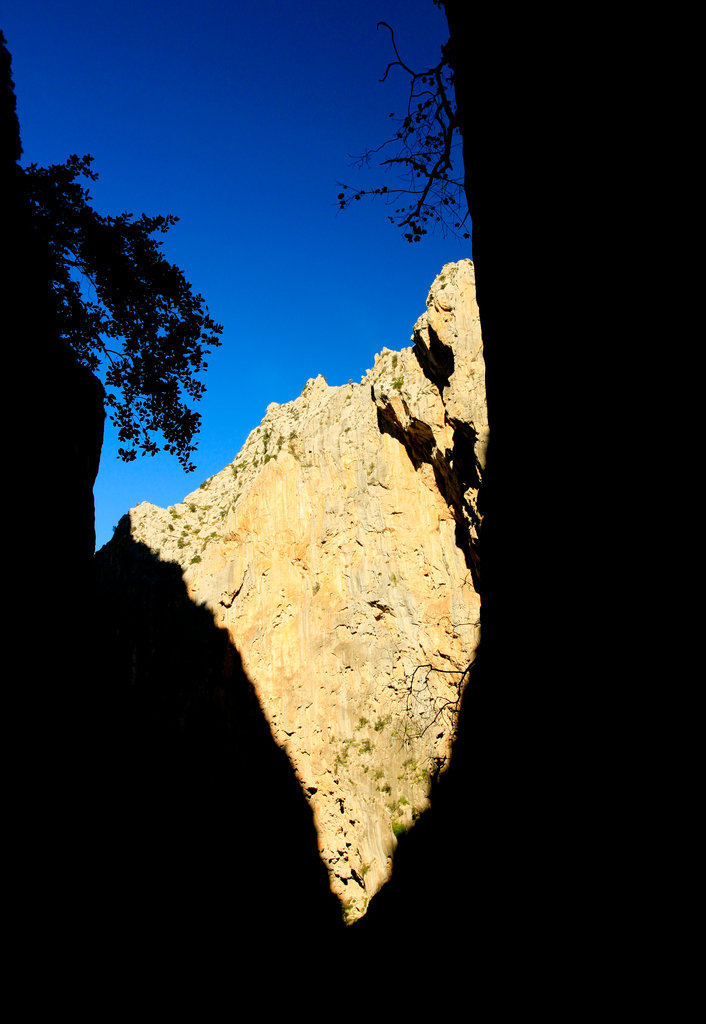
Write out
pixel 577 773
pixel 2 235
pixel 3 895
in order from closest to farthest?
1. pixel 577 773
2. pixel 3 895
3. pixel 2 235

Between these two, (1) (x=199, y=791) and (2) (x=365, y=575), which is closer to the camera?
(1) (x=199, y=791)

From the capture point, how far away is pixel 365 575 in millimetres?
26812

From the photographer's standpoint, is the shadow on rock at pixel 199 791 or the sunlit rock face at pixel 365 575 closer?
the sunlit rock face at pixel 365 575

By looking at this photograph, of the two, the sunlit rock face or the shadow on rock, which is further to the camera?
the shadow on rock

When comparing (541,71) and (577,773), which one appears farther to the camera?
(541,71)

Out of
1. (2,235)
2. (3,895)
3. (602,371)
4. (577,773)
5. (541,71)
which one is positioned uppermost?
(2,235)

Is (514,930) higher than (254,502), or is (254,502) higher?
(254,502)

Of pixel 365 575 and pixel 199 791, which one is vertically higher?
pixel 365 575

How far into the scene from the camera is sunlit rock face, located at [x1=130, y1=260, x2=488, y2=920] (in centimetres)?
2228

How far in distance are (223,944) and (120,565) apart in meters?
22.0

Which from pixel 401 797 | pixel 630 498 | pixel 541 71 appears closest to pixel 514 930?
pixel 630 498

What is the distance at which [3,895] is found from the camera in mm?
4410

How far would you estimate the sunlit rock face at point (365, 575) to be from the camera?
22281mm

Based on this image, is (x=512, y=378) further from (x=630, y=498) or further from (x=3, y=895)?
(x=3, y=895)
